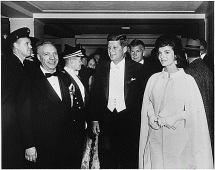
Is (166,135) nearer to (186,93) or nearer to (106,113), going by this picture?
(186,93)

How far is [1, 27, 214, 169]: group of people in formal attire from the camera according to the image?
2.50 meters

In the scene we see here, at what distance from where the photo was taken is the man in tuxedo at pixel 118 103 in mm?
3311

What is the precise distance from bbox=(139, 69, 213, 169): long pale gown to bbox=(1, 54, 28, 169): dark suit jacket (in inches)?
49.4

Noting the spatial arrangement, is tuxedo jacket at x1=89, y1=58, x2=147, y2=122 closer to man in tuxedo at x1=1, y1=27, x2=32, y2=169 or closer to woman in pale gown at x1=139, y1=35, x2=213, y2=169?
woman in pale gown at x1=139, y1=35, x2=213, y2=169

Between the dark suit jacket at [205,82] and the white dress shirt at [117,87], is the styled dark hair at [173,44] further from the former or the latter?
the white dress shirt at [117,87]

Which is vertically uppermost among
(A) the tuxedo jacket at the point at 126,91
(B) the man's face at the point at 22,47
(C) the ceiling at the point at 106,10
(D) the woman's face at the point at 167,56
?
(C) the ceiling at the point at 106,10

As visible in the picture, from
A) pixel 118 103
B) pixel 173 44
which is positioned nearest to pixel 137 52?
pixel 118 103

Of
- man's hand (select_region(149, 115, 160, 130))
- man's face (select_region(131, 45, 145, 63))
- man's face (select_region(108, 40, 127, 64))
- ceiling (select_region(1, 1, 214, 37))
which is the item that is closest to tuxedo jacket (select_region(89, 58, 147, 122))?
man's face (select_region(108, 40, 127, 64))

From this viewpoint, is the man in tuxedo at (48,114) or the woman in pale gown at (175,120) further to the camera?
the man in tuxedo at (48,114)

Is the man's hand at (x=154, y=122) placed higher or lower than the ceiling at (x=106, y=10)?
lower

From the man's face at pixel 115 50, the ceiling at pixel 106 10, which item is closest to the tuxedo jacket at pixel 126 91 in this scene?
the man's face at pixel 115 50

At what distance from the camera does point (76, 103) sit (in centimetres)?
322

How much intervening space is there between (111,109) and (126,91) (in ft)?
0.93

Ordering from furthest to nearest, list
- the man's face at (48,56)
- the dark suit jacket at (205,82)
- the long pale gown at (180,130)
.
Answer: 1. the dark suit jacket at (205,82)
2. the man's face at (48,56)
3. the long pale gown at (180,130)
